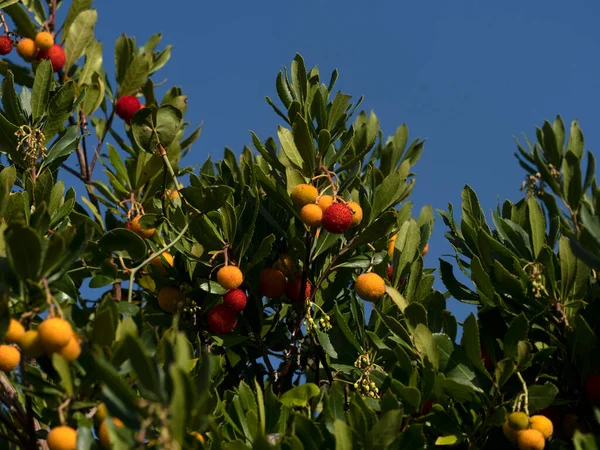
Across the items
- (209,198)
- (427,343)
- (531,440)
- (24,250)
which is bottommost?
(531,440)

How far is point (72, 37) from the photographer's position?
575 cm

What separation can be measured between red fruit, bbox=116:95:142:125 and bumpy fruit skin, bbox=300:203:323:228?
2.33m

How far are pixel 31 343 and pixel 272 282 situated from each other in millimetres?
1498

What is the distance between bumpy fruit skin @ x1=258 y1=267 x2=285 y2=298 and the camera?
3938 millimetres

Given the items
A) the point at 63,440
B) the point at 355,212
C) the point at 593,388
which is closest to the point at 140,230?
the point at 355,212

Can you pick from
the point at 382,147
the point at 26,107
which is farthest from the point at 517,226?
the point at 26,107

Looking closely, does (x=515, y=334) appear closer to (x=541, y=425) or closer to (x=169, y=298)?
(x=541, y=425)

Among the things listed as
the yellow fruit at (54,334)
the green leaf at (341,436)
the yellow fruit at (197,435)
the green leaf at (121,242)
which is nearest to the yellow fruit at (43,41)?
the green leaf at (121,242)

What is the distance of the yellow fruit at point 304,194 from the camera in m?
3.76

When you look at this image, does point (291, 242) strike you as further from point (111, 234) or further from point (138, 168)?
point (138, 168)

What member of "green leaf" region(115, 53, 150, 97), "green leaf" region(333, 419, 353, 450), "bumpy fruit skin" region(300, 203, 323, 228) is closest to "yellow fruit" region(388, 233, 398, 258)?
"bumpy fruit skin" region(300, 203, 323, 228)

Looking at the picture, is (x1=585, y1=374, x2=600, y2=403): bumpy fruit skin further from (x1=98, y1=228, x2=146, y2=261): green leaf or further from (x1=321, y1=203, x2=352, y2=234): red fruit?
(x1=98, y1=228, x2=146, y2=261): green leaf

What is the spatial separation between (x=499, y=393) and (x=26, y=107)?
2.72 metres

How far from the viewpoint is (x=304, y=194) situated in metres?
3.76
